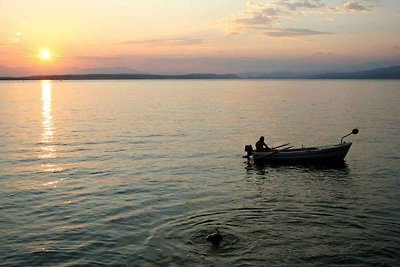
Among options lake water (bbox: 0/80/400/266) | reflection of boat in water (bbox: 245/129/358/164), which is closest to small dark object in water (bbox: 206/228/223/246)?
lake water (bbox: 0/80/400/266)

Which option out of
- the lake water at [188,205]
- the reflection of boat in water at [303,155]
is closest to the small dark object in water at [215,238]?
the lake water at [188,205]

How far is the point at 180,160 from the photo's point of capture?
39.0 meters

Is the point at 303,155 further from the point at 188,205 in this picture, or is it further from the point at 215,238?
the point at 215,238

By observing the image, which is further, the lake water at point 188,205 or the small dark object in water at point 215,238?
the small dark object in water at point 215,238

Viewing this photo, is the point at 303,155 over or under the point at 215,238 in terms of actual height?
over

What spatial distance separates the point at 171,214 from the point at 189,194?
4.31m

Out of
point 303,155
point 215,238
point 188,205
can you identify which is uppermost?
point 303,155

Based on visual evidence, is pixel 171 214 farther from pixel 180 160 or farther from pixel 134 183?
pixel 180 160

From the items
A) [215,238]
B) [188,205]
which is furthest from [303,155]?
[215,238]

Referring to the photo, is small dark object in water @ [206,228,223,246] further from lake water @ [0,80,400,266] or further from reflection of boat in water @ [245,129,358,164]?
reflection of boat in water @ [245,129,358,164]

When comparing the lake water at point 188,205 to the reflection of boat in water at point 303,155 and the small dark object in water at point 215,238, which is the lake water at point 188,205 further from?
the reflection of boat in water at point 303,155

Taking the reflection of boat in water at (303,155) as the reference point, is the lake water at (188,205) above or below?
below

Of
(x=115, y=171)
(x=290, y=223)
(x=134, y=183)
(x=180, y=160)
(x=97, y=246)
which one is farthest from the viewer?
(x=180, y=160)

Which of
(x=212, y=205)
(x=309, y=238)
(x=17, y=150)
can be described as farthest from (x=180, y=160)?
(x=309, y=238)
